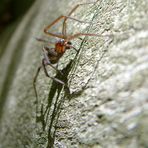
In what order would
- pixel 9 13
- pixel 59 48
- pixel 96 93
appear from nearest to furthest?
pixel 96 93, pixel 59 48, pixel 9 13

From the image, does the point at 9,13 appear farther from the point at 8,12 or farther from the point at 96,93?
the point at 96,93

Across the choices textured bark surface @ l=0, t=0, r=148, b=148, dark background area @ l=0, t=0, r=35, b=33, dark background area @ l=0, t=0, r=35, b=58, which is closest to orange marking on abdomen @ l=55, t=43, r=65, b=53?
textured bark surface @ l=0, t=0, r=148, b=148

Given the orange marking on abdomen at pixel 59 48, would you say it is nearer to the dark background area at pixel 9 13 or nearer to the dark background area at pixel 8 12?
the dark background area at pixel 9 13

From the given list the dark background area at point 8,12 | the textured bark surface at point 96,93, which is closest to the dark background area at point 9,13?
the dark background area at point 8,12

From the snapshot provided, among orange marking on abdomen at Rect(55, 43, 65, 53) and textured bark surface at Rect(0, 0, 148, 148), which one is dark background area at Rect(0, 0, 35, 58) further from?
orange marking on abdomen at Rect(55, 43, 65, 53)

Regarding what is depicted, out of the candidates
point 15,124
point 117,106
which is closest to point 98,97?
point 117,106

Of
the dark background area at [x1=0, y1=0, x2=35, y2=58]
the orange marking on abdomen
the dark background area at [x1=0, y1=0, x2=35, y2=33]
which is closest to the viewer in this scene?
the orange marking on abdomen

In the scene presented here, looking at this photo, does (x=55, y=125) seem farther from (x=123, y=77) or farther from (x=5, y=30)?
(x=5, y=30)

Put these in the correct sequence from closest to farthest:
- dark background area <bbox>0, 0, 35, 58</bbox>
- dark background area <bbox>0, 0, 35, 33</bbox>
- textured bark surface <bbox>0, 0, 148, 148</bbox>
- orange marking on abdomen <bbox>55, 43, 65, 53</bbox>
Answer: textured bark surface <bbox>0, 0, 148, 148</bbox>
orange marking on abdomen <bbox>55, 43, 65, 53</bbox>
dark background area <bbox>0, 0, 35, 58</bbox>
dark background area <bbox>0, 0, 35, 33</bbox>

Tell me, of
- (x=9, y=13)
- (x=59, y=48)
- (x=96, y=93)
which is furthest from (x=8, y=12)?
(x=96, y=93)

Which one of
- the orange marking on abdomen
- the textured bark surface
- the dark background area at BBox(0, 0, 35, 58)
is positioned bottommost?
the textured bark surface
